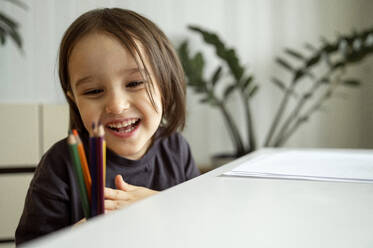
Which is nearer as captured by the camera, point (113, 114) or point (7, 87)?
point (113, 114)

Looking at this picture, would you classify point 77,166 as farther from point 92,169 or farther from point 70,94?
point 70,94

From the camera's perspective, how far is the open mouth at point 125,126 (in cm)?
58

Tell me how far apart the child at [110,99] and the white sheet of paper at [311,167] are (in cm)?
16

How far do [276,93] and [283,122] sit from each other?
217 mm

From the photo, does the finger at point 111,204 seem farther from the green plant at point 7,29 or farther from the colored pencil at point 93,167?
the green plant at point 7,29

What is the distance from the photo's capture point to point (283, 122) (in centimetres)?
279

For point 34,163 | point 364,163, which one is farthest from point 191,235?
point 34,163

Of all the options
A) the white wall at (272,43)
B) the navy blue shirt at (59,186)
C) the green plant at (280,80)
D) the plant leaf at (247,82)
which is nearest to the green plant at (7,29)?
the green plant at (280,80)

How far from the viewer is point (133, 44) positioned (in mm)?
593

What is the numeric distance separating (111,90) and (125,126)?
0.07 m

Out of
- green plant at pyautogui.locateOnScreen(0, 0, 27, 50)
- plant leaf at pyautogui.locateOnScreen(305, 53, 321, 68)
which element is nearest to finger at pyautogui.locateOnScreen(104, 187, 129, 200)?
green plant at pyautogui.locateOnScreen(0, 0, 27, 50)

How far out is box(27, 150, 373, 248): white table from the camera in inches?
8.4

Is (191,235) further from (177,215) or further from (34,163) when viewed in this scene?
(34,163)

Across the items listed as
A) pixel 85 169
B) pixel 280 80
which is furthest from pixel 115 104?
pixel 280 80
